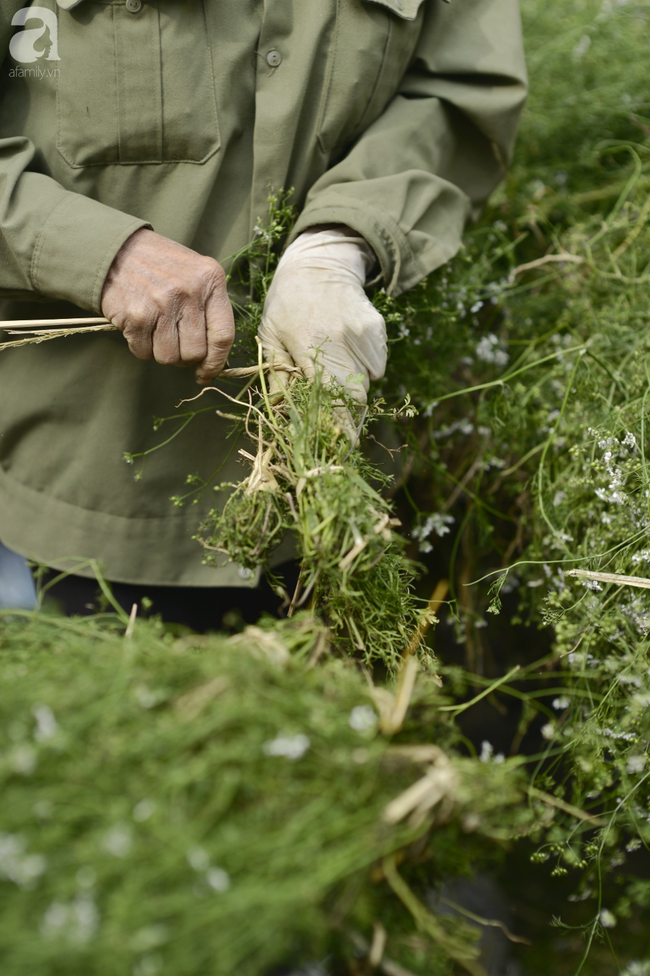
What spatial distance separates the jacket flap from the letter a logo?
55 cm

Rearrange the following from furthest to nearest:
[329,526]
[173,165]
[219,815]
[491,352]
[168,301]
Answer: [491,352] < [173,165] < [168,301] < [329,526] < [219,815]

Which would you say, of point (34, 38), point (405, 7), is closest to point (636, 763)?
point (405, 7)

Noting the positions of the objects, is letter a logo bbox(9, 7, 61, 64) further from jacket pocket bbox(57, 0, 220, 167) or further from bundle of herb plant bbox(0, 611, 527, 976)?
bundle of herb plant bbox(0, 611, 527, 976)

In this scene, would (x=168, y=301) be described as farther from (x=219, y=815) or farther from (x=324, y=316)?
(x=219, y=815)

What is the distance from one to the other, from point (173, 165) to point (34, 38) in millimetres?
271

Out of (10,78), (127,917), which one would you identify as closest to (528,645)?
(127,917)

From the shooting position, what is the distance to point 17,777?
1.61 feet

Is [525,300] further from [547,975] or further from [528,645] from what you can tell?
[547,975]

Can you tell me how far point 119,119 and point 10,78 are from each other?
0.21m

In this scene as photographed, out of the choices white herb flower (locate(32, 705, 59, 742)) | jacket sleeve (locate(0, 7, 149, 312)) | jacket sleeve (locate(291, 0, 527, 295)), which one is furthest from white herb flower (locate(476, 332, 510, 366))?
white herb flower (locate(32, 705, 59, 742))

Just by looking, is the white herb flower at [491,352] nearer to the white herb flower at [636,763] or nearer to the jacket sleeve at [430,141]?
the jacket sleeve at [430,141]

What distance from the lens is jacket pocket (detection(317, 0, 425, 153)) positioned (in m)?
1.08

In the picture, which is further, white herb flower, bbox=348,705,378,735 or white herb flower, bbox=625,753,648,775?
white herb flower, bbox=625,753,648,775

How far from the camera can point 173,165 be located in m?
1.08
